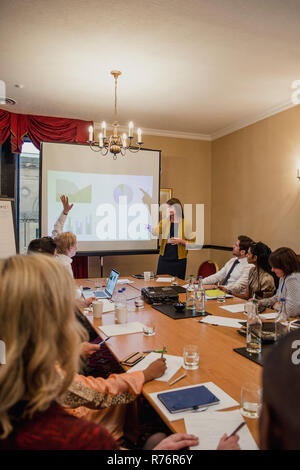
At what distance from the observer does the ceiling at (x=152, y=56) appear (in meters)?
2.44

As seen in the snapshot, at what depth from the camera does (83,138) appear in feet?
16.3

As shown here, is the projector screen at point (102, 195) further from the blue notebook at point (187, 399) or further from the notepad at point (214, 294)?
the blue notebook at point (187, 399)

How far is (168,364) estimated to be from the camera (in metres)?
1.50

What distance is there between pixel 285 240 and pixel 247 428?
11.9 ft

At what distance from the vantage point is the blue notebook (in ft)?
3.75

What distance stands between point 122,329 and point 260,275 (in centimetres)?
166

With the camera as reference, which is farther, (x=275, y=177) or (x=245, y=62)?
(x=275, y=177)

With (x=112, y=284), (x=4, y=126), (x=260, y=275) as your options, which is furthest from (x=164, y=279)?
(x=4, y=126)

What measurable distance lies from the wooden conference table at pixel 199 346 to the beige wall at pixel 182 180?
290cm

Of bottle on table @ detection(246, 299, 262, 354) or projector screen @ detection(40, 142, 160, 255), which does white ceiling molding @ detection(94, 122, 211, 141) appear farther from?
bottle on table @ detection(246, 299, 262, 354)

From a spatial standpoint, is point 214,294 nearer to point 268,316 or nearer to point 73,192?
point 268,316

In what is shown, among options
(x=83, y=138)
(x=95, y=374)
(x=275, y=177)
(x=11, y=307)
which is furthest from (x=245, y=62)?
(x=11, y=307)

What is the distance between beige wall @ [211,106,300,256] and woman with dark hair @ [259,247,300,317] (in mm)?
1667
